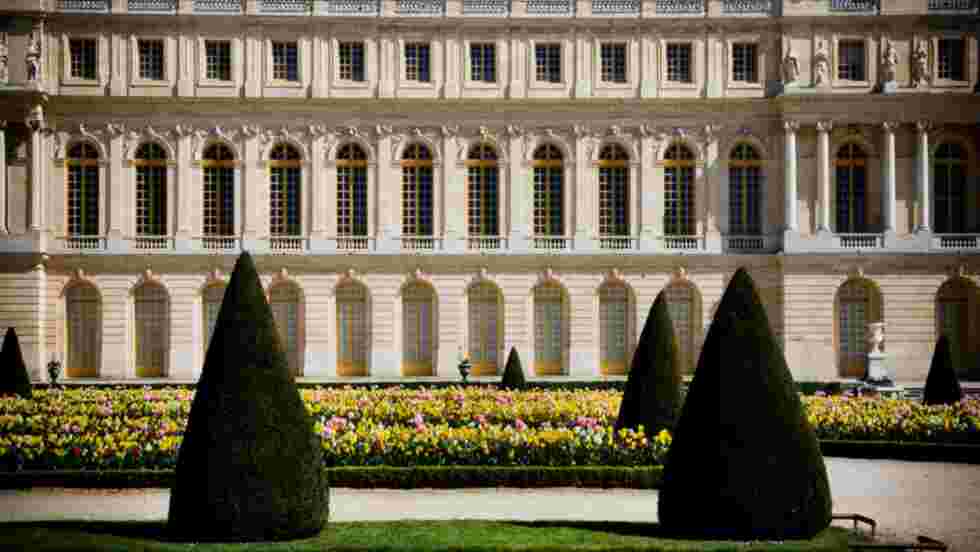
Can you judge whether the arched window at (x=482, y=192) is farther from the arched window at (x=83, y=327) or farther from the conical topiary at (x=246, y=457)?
the conical topiary at (x=246, y=457)

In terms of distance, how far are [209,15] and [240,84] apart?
2652 mm

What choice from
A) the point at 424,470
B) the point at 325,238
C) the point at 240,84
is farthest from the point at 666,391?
the point at 240,84

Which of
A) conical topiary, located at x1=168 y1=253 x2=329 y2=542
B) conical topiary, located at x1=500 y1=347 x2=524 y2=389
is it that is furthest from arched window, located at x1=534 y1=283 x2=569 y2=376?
conical topiary, located at x1=168 y1=253 x2=329 y2=542

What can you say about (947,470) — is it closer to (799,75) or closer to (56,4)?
(799,75)

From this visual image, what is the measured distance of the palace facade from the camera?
4128 cm

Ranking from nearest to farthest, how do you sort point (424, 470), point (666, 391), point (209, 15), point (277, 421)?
point (277, 421)
point (424, 470)
point (666, 391)
point (209, 15)

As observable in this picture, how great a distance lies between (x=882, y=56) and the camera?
41.8 meters

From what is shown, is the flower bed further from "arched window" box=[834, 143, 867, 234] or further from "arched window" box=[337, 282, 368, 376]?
"arched window" box=[834, 143, 867, 234]

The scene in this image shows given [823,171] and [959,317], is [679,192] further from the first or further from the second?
[959,317]

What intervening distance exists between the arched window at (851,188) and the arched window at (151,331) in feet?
81.0

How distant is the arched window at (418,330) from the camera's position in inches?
1649

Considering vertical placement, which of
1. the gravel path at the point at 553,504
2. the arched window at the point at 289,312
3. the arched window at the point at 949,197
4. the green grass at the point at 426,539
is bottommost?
the gravel path at the point at 553,504

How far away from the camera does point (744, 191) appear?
42.5 m

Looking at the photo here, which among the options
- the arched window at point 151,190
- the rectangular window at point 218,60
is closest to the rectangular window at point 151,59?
the rectangular window at point 218,60
